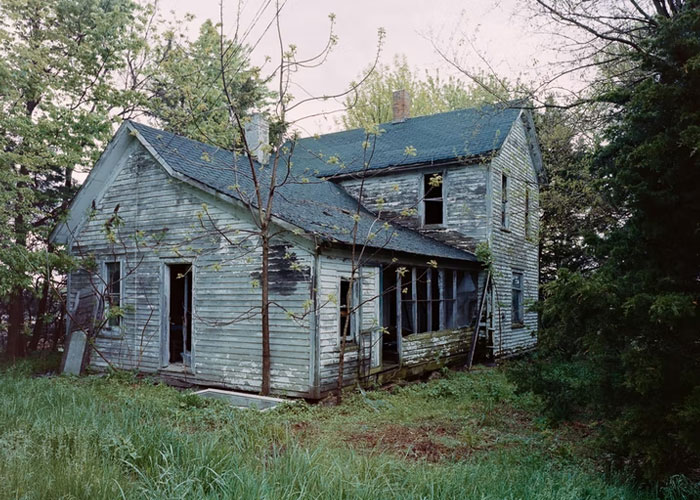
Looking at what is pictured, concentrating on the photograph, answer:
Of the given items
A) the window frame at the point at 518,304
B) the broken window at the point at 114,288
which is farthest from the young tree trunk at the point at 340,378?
the window frame at the point at 518,304

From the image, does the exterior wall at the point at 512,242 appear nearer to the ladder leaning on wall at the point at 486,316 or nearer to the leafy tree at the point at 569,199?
the ladder leaning on wall at the point at 486,316

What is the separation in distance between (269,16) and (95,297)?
331 inches

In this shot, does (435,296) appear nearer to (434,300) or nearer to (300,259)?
(434,300)

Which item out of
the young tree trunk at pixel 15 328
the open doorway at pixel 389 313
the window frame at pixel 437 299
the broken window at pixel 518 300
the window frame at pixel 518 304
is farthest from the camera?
the broken window at pixel 518 300

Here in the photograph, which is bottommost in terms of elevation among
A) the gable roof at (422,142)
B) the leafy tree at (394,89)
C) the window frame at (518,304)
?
the window frame at (518,304)

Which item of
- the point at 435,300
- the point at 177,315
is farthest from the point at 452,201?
the point at 177,315

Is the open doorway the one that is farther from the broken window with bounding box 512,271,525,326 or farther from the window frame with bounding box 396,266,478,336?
the broken window with bounding box 512,271,525,326

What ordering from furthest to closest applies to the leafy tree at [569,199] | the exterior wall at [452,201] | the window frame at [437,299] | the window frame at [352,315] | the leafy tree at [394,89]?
the leafy tree at [394,89]
the exterior wall at [452,201]
the window frame at [437,299]
the window frame at [352,315]
the leafy tree at [569,199]

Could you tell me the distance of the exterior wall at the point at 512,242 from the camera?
16250mm

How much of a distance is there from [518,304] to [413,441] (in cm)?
1302

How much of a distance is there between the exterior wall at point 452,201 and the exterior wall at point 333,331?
516 centimetres

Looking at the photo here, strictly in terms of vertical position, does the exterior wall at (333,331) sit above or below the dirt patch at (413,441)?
above

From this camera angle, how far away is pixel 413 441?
6660 mm

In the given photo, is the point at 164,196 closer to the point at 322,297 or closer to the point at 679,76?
the point at 322,297
